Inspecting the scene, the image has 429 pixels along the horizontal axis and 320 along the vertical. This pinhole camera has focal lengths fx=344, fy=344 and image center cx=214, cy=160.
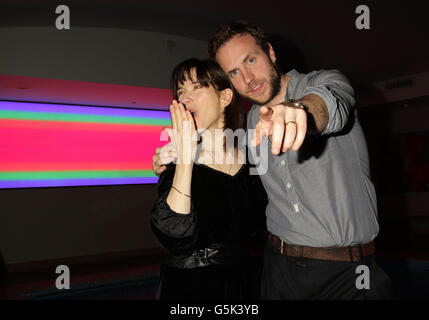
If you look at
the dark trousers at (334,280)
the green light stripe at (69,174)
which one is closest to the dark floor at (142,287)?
the green light stripe at (69,174)

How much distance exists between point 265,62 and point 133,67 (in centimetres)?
334

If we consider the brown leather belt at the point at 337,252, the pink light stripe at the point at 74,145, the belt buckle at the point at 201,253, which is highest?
the pink light stripe at the point at 74,145

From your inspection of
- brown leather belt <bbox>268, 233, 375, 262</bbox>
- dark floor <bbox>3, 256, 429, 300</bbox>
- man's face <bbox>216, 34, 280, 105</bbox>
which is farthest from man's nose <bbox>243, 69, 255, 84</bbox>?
dark floor <bbox>3, 256, 429, 300</bbox>

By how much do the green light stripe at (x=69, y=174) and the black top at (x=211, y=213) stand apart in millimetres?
4677

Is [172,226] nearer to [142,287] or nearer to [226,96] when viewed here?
[226,96]

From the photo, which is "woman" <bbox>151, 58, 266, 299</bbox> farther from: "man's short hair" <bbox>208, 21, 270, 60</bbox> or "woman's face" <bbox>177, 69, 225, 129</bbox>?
"man's short hair" <bbox>208, 21, 270, 60</bbox>

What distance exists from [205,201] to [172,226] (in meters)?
0.23

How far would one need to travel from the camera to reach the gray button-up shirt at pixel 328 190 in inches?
56.8

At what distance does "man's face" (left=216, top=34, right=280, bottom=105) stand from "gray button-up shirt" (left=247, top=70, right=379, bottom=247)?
214 millimetres

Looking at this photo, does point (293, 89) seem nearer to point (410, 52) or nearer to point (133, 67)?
point (133, 67)

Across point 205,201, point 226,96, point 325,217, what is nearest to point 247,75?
point 226,96

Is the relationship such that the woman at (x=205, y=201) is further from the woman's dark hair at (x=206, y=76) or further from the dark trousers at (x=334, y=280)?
the dark trousers at (x=334, y=280)

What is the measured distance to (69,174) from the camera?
582 cm

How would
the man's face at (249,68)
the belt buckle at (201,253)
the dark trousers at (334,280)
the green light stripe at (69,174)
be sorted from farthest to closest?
1. the green light stripe at (69,174)
2. the man's face at (249,68)
3. the belt buckle at (201,253)
4. the dark trousers at (334,280)
